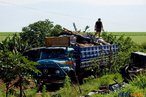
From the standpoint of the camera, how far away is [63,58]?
70.6ft

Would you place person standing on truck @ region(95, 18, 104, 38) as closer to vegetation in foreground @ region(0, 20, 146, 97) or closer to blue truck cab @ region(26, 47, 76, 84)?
vegetation in foreground @ region(0, 20, 146, 97)

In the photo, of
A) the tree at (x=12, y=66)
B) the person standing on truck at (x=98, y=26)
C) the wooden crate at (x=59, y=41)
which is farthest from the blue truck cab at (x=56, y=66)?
the person standing on truck at (x=98, y=26)

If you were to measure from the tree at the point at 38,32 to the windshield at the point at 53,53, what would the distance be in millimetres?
6876

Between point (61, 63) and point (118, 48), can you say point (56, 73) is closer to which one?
point (61, 63)

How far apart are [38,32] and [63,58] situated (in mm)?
8496

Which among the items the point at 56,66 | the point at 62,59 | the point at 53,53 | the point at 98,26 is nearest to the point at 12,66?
the point at 56,66

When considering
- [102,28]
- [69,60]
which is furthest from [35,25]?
[69,60]

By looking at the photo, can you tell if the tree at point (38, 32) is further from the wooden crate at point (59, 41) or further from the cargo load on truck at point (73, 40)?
the wooden crate at point (59, 41)

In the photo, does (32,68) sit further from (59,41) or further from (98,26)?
(98,26)

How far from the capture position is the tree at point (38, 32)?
29.3 metres

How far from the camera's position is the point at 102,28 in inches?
1132

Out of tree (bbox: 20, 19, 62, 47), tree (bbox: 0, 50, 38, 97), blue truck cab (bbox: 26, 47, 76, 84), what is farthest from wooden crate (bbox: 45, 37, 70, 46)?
tree (bbox: 0, 50, 38, 97)

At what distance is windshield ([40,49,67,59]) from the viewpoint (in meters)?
21.6

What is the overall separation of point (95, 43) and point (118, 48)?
91.7 inches
